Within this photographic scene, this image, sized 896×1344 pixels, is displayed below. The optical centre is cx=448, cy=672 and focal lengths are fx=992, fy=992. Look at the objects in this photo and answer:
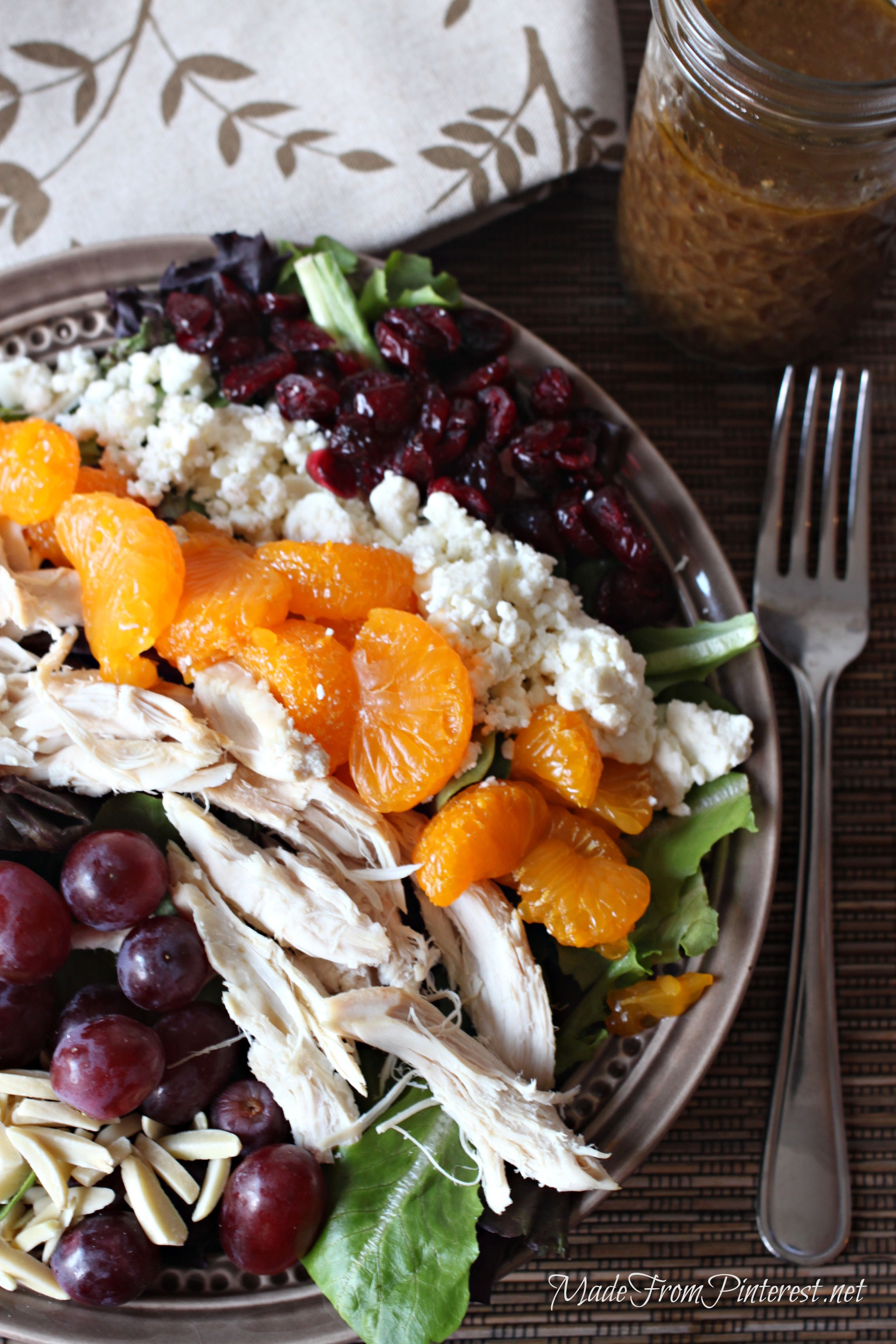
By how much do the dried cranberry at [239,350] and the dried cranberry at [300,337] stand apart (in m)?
0.04

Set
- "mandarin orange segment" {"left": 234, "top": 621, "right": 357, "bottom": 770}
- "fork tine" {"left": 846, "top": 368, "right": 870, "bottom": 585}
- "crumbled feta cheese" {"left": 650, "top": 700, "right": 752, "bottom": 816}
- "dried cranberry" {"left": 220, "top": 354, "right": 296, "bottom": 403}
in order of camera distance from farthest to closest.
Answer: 1. "fork tine" {"left": 846, "top": 368, "right": 870, "bottom": 585}
2. "dried cranberry" {"left": 220, "top": 354, "right": 296, "bottom": 403}
3. "crumbled feta cheese" {"left": 650, "top": 700, "right": 752, "bottom": 816}
4. "mandarin orange segment" {"left": 234, "top": 621, "right": 357, "bottom": 770}

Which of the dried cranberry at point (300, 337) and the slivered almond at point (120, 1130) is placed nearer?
the slivered almond at point (120, 1130)

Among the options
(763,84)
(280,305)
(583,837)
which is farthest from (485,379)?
(583,837)

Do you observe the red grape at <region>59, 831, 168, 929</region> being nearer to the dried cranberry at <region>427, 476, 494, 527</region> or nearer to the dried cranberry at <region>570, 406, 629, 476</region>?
the dried cranberry at <region>427, 476, 494, 527</region>

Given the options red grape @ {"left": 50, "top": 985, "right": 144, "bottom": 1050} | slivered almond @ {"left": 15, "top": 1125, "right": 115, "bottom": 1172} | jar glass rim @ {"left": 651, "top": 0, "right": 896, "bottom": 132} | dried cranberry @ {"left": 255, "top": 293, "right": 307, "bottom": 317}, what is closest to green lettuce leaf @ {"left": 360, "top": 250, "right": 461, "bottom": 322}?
dried cranberry @ {"left": 255, "top": 293, "right": 307, "bottom": 317}

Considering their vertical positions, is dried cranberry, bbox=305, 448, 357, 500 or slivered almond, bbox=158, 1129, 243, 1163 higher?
dried cranberry, bbox=305, 448, 357, 500

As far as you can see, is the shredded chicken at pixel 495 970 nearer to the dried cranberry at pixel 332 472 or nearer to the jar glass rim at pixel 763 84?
→ the dried cranberry at pixel 332 472

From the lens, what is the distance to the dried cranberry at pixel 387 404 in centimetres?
183

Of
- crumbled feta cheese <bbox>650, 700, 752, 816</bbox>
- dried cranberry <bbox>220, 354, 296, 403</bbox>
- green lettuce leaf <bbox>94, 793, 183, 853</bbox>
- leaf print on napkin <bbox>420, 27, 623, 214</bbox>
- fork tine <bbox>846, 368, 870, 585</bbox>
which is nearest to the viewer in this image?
green lettuce leaf <bbox>94, 793, 183, 853</bbox>

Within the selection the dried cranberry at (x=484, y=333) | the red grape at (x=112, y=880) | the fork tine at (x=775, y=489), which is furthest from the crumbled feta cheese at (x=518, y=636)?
the red grape at (x=112, y=880)

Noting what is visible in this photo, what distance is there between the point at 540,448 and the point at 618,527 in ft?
0.68

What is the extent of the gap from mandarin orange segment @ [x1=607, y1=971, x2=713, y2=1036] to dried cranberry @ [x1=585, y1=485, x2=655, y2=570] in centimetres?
75

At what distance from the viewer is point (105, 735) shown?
5.31ft

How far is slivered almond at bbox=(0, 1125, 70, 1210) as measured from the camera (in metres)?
1.49
